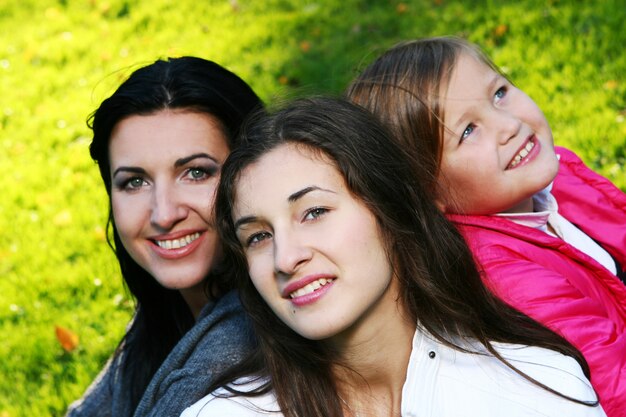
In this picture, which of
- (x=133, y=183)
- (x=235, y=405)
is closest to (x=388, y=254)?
(x=235, y=405)

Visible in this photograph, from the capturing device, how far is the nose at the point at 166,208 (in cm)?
261

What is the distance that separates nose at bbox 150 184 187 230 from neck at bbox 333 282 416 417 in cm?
73

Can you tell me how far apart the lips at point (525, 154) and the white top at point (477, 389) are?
0.65m

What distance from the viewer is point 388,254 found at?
7.06ft

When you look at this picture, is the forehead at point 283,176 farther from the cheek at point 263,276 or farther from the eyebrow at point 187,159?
the eyebrow at point 187,159

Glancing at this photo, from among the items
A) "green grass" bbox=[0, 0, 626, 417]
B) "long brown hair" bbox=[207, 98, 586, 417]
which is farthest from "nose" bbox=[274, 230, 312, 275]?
"green grass" bbox=[0, 0, 626, 417]

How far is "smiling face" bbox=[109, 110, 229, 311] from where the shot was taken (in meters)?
2.65

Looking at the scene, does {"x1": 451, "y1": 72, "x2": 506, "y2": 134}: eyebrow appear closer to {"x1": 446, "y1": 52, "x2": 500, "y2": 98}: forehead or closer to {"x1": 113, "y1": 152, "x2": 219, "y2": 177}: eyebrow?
{"x1": 446, "y1": 52, "x2": 500, "y2": 98}: forehead

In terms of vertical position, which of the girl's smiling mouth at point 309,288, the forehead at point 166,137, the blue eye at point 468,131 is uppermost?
the forehead at point 166,137

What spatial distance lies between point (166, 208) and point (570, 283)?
1.22 m

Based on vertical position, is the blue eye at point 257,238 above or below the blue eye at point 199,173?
below

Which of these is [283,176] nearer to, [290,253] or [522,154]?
[290,253]

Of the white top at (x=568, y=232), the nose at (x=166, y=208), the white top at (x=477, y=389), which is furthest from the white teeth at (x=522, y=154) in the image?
the nose at (x=166, y=208)

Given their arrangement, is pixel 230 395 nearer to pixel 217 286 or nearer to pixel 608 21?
pixel 217 286
